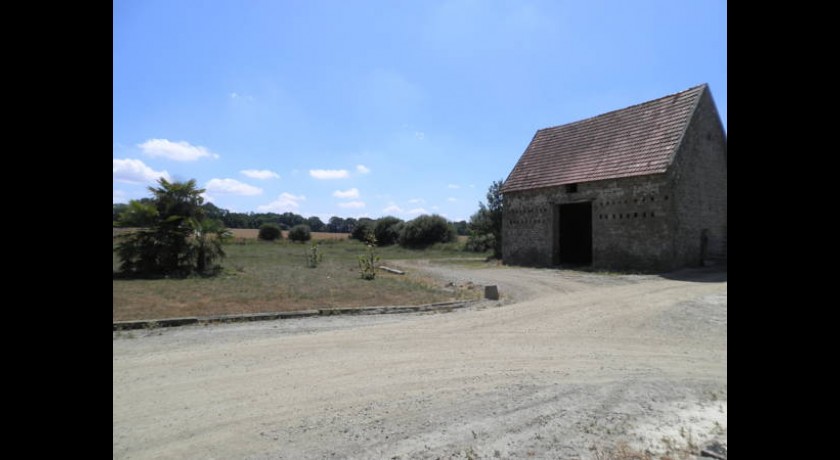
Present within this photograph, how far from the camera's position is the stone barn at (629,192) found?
650 inches

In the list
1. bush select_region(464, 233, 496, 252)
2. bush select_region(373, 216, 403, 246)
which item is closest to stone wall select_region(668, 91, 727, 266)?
bush select_region(464, 233, 496, 252)

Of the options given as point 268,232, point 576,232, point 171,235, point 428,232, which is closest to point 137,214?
point 171,235

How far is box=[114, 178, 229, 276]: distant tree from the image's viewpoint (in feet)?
52.6

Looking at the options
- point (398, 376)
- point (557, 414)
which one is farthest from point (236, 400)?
point (557, 414)

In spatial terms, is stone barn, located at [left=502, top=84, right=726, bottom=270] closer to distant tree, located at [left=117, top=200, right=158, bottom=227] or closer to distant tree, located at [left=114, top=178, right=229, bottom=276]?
distant tree, located at [left=114, top=178, right=229, bottom=276]

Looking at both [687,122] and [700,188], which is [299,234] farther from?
[687,122]

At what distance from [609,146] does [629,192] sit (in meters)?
3.35

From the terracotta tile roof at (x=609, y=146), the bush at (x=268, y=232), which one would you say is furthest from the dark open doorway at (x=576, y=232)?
the bush at (x=268, y=232)

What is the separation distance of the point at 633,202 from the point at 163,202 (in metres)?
19.4

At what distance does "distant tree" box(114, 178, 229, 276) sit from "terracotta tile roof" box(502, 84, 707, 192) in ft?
49.1

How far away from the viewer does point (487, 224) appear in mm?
34344
